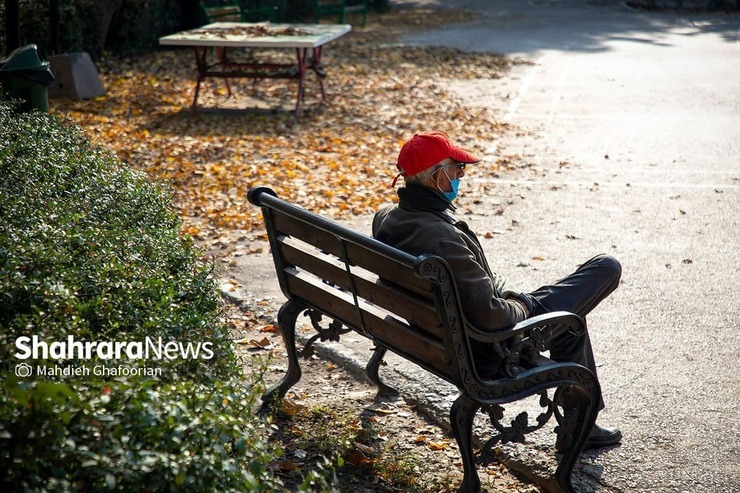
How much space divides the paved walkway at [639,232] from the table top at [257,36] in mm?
2591

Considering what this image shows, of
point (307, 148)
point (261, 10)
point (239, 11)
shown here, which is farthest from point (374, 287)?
point (261, 10)

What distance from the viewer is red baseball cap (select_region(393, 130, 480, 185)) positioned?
4.07m

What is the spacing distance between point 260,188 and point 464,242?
47.8 inches

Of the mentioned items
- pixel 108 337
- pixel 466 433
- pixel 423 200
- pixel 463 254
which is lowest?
pixel 466 433

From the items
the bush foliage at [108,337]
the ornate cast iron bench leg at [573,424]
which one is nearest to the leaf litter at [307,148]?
the ornate cast iron bench leg at [573,424]

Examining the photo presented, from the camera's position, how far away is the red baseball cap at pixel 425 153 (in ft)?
13.4

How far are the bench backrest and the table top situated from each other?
827 centimetres

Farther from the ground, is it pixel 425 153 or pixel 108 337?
Result: pixel 425 153

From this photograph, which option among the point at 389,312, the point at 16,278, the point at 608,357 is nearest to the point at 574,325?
the point at 389,312

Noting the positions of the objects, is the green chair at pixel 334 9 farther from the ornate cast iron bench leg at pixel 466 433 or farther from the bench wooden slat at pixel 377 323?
the ornate cast iron bench leg at pixel 466 433

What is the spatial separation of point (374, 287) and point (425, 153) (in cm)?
64

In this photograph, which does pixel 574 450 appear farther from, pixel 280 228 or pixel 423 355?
pixel 280 228

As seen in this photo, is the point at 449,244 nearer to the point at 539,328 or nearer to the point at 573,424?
the point at 539,328

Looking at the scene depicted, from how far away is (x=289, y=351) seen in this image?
4746 millimetres
